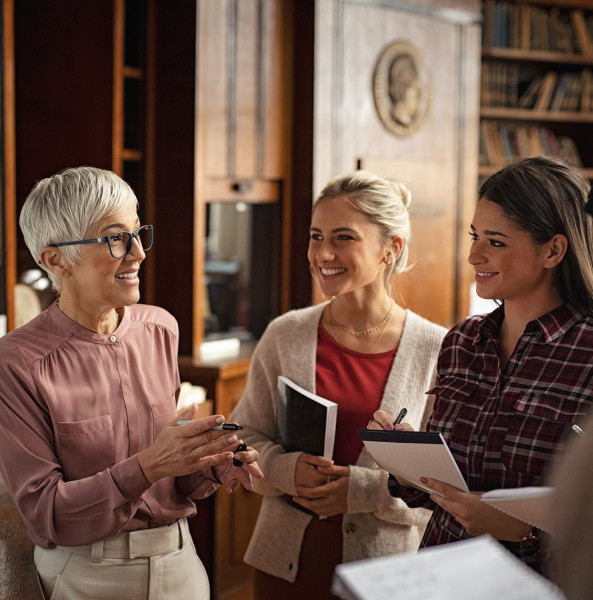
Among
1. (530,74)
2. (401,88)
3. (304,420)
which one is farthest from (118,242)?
(530,74)

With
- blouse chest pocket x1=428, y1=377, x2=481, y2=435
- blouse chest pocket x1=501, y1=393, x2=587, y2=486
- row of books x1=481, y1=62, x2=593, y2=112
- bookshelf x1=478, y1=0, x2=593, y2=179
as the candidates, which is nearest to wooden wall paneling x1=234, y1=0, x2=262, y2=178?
bookshelf x1=478, y1=0, x2=593, y2=179

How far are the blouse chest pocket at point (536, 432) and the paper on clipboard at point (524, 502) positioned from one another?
0.60ft

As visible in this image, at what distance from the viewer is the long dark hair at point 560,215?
1.84 m

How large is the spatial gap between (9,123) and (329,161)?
5.47 feet

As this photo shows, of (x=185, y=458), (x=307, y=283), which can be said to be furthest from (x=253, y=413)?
(x=307, y=283)

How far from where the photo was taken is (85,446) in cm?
175

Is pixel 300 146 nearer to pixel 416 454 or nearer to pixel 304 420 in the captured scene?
pixel 304 420

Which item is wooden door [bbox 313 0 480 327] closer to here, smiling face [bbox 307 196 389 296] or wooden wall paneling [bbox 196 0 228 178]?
wooden wall paneling [bbox 196 0 228 178]

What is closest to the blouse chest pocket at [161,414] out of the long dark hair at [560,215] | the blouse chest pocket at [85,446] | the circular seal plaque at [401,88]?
the blouse chest pocket at [85,446]

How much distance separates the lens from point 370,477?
7.09ft

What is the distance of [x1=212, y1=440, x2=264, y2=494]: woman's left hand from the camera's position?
6.14 feet

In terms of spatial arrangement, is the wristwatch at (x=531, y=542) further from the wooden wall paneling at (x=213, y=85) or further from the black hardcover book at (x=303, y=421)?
the wooden wall paneling at (x=213, y=85)

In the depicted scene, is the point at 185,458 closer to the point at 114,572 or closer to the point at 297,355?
the point at 114,572

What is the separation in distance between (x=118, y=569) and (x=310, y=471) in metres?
0.57
